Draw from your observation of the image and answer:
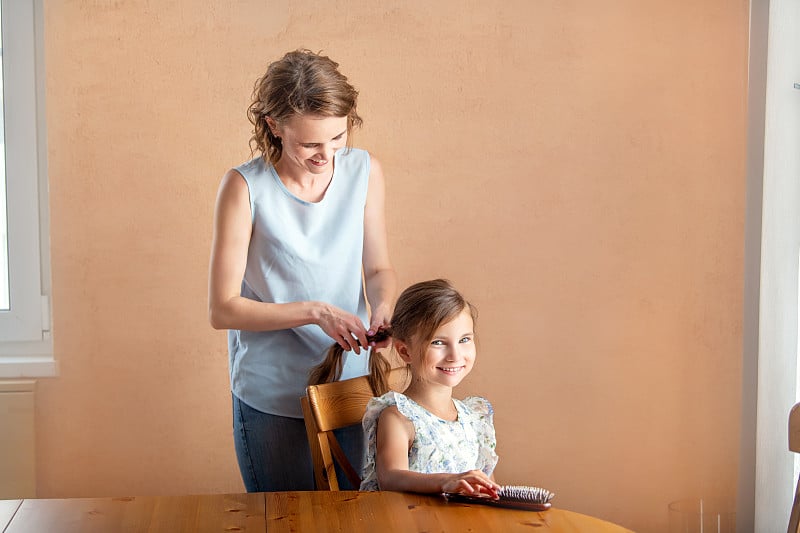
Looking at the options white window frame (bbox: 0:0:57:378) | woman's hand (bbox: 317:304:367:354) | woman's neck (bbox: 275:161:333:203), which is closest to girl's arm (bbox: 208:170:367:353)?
woman's hand (bbox: 317:304:367:354)

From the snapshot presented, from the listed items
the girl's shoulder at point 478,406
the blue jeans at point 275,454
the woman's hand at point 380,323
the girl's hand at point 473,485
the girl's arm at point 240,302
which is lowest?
the blue jeans at point 275,454

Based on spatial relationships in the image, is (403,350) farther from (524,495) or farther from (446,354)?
(524,495)

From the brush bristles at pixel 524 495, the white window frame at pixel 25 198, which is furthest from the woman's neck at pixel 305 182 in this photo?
the white window frame at pixel 25 198

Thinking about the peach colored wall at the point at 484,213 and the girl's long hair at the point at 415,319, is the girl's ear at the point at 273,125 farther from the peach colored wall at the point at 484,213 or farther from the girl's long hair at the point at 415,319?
the peach colored wall at the point at 484,213

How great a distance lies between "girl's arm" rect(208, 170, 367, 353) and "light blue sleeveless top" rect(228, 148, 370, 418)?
3cm

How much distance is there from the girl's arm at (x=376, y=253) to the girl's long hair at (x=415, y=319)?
0.46 ft

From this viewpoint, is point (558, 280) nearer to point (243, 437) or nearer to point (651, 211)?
point (651, 211)

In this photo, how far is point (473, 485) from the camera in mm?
1503

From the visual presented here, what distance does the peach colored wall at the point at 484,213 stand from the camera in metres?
2.78

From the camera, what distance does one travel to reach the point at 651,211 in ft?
9.53

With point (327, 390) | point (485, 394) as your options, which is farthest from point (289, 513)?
point (485, 394)

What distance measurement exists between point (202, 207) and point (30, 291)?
63 centimetres

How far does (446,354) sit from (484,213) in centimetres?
114

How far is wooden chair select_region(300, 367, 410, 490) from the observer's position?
178 centimetres
